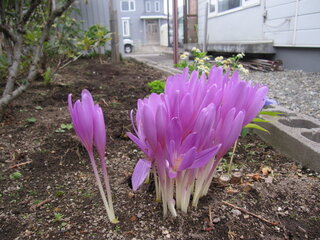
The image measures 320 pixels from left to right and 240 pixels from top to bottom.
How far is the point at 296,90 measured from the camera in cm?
335

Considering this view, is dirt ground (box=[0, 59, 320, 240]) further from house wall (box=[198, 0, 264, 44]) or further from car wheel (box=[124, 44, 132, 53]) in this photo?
car wheel (box=[124, 44, 132, 53])

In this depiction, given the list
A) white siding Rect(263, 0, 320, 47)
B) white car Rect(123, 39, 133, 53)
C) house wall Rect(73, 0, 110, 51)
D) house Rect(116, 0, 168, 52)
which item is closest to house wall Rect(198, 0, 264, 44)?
white siding Rect(263, 0, 320, 47)

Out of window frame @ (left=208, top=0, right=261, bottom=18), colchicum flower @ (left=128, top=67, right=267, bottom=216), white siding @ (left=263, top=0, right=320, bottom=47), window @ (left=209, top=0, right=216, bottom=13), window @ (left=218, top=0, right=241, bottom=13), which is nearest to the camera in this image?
colchicum flower @ (left=128, top=67, right=267, bottom=216)

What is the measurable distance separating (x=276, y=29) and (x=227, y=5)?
2701mm

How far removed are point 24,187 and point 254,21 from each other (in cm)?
632

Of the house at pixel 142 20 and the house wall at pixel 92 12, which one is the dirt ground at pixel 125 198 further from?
the house at pixel 142 20

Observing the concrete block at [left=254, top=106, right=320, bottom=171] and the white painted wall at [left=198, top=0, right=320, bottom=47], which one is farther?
the white painted wall at [left=198, top=0, right=320, bottom=47]

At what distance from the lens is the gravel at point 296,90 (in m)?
2.56

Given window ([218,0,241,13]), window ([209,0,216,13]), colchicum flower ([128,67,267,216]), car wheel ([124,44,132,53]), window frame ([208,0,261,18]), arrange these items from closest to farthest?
colchicum flower ([128,67,267,216]) < window frame ([208,0,261,18]) < window ([218,0,241,13]) < window ([209,0,216,13]) < car wheel ([124,44,132,53])

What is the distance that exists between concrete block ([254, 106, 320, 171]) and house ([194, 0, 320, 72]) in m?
3.16

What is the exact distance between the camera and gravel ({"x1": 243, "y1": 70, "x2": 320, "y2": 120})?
8.39 feet

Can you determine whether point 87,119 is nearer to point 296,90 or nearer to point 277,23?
point 296,90

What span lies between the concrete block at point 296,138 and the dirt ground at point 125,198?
0.05 meters

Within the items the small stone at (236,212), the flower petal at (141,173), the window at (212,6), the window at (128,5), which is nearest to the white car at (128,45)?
the window at (128,5)
